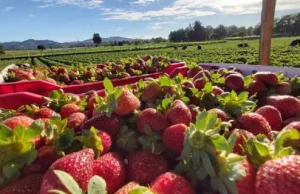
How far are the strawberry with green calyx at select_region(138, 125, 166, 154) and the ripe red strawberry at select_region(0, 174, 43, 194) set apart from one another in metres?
0.33

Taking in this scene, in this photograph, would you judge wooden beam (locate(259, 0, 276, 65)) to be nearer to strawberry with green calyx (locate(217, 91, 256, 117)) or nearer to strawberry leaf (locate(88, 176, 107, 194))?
strawberry with green calyx (locate(217, 91, 256, 117))

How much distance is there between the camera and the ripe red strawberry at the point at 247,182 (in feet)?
2.43

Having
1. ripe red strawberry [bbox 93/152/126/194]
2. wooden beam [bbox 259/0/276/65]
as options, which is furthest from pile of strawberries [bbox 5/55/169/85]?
ripe red strawberry [bbox 93/152/126/194]

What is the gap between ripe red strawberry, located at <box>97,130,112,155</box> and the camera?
2.97 ft

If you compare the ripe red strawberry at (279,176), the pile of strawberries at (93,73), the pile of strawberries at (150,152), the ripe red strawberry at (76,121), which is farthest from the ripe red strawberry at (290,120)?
the pile of strawberries at (93,73)

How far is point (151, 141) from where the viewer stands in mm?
953

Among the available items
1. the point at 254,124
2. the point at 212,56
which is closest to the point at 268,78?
the point at 254,124

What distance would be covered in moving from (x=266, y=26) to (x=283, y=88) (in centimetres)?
162

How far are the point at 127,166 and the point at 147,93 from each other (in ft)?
1.60

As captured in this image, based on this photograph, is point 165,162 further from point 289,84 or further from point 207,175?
point 289,84

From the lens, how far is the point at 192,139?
78 cm

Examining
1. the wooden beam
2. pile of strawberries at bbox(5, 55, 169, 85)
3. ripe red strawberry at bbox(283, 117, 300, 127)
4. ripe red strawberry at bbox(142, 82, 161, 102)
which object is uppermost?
the wooden beam

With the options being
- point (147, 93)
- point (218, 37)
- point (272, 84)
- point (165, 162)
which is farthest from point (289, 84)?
point (218, 37)

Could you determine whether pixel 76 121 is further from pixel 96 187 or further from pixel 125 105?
pixel 96 187
